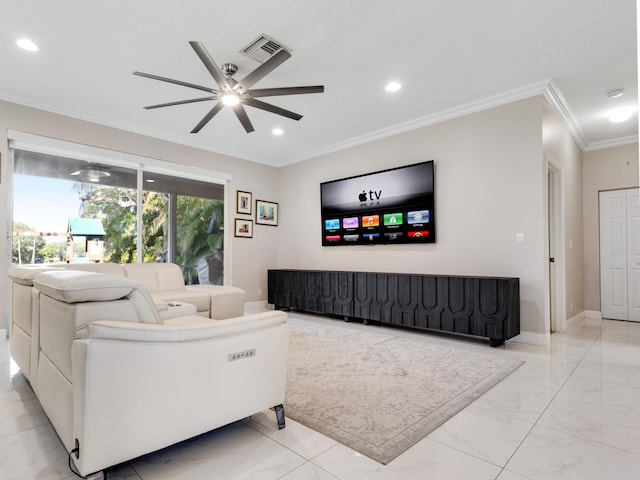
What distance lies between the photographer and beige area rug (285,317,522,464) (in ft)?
5.97

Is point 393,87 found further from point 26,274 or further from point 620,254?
point 620,254

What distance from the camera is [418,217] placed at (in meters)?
4.48

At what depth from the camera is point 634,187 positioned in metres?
4.86

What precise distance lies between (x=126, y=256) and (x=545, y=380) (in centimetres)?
497

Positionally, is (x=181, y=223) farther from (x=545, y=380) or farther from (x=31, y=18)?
(x=545, y=380)

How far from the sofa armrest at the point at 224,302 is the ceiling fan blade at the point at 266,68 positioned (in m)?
2.43

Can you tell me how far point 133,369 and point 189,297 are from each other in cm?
273

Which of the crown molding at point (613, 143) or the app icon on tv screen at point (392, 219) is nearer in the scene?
the app icon on tv screen at point (392, 219)

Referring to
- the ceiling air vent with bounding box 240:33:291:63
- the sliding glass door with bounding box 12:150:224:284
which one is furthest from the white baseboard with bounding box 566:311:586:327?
the sliding glass door with bounding box 12:150:224:284

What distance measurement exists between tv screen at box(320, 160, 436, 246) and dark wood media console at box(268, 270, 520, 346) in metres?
0.66

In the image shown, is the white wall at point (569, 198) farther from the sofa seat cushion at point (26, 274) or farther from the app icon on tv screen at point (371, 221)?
the sofa seat cushion at point (26, 274)

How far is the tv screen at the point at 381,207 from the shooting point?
4430 mm

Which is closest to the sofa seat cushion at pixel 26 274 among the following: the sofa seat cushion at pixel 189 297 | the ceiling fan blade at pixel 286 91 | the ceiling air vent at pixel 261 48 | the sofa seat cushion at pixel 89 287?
the sofa seat cushion at pixel 89 287

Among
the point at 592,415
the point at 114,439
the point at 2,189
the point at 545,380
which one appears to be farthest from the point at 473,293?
the point at 2,189
